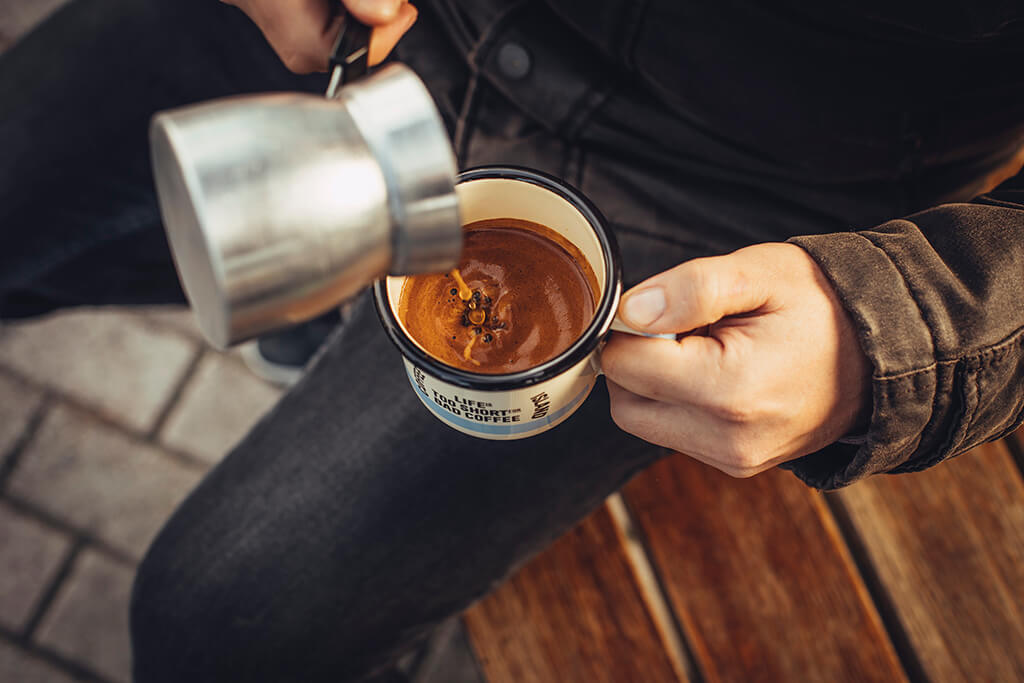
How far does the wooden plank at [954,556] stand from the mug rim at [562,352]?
0.76 metres

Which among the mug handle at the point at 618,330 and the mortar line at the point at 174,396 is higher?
the mug handle at the point at 618,330

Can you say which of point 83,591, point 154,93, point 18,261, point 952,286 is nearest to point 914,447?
point 952,286

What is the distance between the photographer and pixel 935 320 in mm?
588

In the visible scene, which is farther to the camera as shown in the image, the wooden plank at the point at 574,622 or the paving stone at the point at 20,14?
the paving stone at the point at 20,14

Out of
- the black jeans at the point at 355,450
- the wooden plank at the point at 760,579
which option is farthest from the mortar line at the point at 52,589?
the wooden plank at the point at 760,579

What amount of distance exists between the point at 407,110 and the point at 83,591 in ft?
4.90

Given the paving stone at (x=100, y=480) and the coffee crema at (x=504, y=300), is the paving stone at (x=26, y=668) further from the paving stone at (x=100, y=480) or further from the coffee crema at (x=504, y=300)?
the coffee crema at (x=504, y=300)

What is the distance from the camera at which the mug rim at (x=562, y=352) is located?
499 mm

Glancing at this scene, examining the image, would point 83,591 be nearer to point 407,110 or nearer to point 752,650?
point 752,650

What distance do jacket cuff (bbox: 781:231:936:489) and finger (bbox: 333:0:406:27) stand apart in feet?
1.39

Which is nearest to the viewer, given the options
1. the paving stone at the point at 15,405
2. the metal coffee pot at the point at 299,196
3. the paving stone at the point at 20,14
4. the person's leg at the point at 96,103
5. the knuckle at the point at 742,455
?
the metal coffee pot at the point at 299,196

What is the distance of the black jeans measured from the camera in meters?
0.81

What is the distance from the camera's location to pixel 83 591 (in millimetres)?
1420

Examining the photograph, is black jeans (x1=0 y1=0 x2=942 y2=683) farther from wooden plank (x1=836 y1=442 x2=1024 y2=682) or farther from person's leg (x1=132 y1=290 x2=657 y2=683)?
wooden plank (x1=836 y1=442 x2=1024 y2=682)
